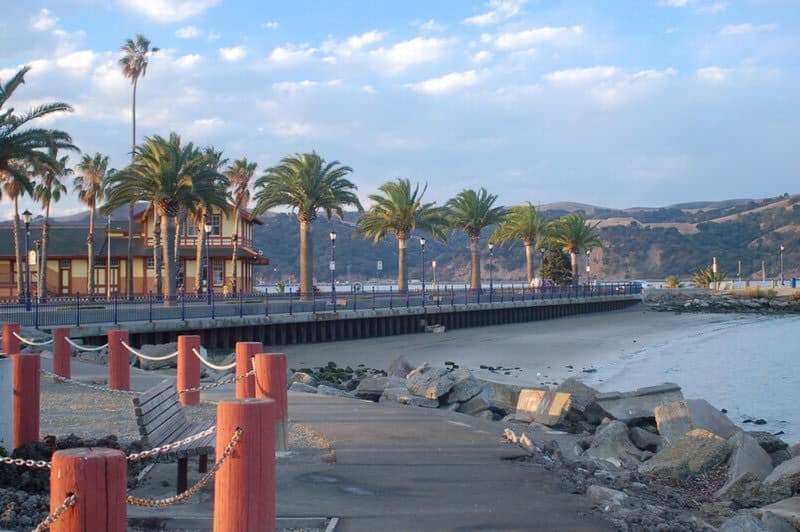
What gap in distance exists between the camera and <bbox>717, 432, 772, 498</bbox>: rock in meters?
10.4

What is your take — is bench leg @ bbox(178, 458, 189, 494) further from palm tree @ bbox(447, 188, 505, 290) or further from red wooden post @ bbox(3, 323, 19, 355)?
palm tree @ bbox(447, 188, 505, 290)

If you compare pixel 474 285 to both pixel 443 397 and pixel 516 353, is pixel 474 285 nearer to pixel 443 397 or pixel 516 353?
pixel 516 353

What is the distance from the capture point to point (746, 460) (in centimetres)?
1080

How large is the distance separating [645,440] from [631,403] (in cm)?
249

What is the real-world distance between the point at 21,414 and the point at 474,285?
59147 millimetres

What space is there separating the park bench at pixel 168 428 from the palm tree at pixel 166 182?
34.3 metres

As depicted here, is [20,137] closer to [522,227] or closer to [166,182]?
[166,182]

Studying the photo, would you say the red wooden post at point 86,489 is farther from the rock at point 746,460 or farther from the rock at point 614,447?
the rock at point 614,447

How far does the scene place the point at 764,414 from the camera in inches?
815

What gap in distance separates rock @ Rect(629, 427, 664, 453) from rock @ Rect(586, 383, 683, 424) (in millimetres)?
1387

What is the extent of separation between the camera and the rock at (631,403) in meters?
16.0

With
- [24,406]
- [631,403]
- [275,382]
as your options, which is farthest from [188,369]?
[631,403]

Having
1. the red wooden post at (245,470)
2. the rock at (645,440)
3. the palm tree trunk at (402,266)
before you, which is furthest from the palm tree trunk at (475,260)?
the red wooden post at (245,470)

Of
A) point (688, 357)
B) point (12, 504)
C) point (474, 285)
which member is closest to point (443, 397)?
point (12, 504)
